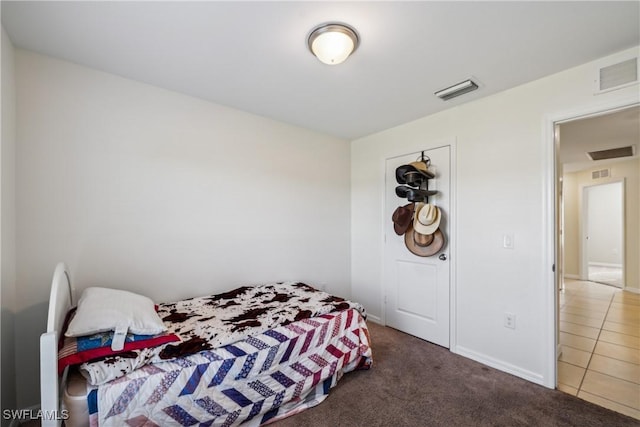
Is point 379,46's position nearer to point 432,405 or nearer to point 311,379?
point 311,379

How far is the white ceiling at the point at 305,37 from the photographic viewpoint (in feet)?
4.82

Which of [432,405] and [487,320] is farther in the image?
[487,320]

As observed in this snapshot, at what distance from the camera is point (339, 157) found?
3.71 metres

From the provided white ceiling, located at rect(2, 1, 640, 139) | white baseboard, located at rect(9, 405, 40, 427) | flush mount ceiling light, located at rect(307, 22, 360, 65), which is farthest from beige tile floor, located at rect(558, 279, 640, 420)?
white baseboard, located at rect(9, 405, 40, 427)

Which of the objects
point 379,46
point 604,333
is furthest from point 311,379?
point 604,333

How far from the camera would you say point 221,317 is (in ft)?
6.57

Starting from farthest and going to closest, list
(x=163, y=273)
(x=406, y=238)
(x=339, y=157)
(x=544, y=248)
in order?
(x=339, y=157) → (x=406, y=238) → (x=163, y=273) → (x=544, y=248)

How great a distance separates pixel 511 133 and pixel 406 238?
53.7 inches

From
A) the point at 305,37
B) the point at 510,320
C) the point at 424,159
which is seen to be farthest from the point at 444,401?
the point at 305,37

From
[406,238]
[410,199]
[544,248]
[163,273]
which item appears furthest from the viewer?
[406,238]

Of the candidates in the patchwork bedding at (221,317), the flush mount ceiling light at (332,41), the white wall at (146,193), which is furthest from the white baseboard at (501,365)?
the flush mount ceiling light at (332,41)

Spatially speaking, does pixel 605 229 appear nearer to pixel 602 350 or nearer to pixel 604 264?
pixel 604 264

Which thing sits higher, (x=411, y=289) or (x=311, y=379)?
(x=411, y=289)

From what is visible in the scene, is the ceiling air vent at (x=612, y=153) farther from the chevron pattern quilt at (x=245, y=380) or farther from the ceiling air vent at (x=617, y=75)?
the chevron pattern quilt at (x=245, y=380)
